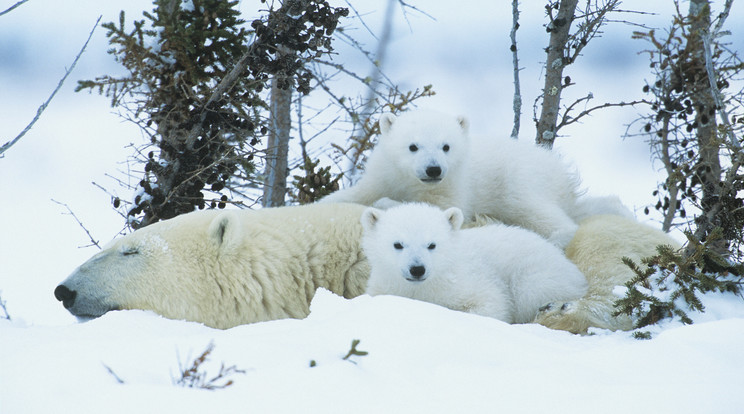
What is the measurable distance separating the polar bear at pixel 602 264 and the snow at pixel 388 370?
0.72m

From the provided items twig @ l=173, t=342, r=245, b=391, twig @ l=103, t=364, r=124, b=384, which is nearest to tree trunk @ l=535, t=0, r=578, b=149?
Answer: twig @ l=173, t=342, r=245, b=391

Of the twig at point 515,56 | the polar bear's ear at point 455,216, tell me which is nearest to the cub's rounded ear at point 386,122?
the twig at point 515,56

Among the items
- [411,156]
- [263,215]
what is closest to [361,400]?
[263,215]

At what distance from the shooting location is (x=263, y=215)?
4383 mm

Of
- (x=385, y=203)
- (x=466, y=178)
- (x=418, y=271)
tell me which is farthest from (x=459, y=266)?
(x=466, y=178)

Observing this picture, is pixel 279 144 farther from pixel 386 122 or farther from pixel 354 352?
pixel 354 352

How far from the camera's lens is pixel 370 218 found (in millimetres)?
4055

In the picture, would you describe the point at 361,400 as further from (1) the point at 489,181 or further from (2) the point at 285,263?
(1) the point at 489,181

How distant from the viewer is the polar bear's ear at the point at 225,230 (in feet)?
12.8

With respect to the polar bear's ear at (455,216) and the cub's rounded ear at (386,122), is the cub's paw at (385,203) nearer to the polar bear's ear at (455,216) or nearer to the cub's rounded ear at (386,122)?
the cub's rounded ear at (386,122)

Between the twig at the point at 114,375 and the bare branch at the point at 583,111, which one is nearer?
the twig at the point at 114,375

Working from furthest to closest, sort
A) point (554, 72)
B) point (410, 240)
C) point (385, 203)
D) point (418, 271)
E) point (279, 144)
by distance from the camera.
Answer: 1. point (279, 144)
2. point (554, 72)
3. point (385, 203)
4. point (410, 240)
5. point (418, 271)

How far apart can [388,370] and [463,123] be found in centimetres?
336

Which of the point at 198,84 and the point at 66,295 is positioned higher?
the point at 198,84
